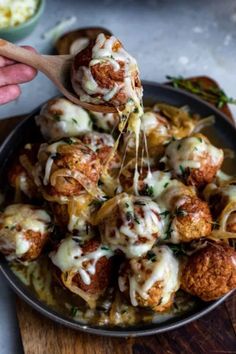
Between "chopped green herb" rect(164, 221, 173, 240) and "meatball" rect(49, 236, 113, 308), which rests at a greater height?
"chopped green herb" rect(164, 221, 173, 240)

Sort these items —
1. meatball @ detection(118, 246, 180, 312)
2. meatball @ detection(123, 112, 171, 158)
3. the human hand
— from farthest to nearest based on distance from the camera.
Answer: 1. meatball @ detection(123, 112, 171, 158)
2. the human hand
3. meatball @ detection(118, 246, 180, 312)

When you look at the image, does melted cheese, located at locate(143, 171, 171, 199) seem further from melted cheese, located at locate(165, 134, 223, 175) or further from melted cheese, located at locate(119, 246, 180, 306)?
melted cheese, located at locate(119, 246, 180, 306)

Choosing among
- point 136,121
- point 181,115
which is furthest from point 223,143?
point 136,121

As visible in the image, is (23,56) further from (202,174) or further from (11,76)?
(202,174)

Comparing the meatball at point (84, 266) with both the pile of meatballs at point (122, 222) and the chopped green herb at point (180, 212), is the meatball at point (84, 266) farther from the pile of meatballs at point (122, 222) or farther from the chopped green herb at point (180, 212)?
the chopped green herb at point (180, 212)

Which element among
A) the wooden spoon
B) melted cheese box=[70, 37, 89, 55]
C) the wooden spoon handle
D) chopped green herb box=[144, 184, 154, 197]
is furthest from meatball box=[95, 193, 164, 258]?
melted cheese box=[70, 37, 89, 55]

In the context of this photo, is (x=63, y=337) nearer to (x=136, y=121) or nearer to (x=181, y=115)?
(x=136, y=121)
